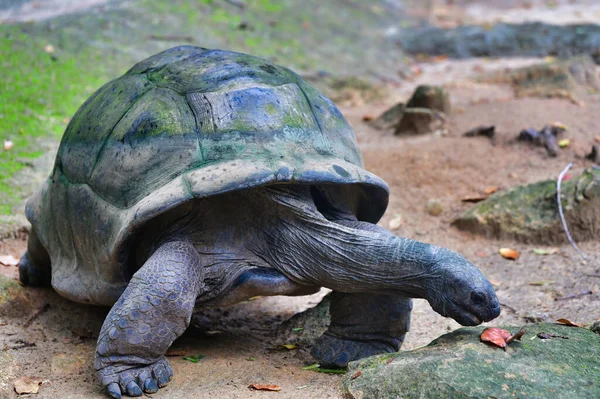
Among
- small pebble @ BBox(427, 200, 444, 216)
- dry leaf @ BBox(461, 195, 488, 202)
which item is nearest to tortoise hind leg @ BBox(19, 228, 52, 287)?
small pebble @ BBox(427, 200, 444, 216)

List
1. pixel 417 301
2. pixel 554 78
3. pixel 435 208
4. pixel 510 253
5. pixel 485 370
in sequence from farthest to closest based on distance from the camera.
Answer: pixel 554 78
pixel 435 208
pixel 510 253
pixel 417 301
pixel 485 370

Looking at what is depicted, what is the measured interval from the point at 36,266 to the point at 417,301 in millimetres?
2511

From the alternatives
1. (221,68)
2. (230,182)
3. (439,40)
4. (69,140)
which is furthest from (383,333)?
(439,40)

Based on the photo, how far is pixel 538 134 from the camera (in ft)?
22.3

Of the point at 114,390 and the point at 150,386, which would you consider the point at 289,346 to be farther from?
the point at 114,390

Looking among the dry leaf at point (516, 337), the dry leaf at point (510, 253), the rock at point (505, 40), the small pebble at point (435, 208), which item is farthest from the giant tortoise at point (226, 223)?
the rock at point (505, 40)

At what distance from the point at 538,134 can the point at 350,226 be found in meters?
3.98

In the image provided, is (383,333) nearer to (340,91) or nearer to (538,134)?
(538,134)

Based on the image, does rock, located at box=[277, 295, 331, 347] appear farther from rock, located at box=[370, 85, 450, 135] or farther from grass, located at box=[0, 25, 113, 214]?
rock, located at box=[370, 85, 450, 135]

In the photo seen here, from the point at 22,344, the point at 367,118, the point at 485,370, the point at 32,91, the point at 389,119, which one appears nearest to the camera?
the point at 485,370

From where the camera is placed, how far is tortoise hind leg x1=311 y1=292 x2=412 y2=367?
3.47 metres

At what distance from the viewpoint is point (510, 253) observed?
5047 millimetres

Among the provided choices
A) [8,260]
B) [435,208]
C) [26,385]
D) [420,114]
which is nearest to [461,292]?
[26,385]

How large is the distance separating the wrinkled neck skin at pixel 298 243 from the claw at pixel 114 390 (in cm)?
62
